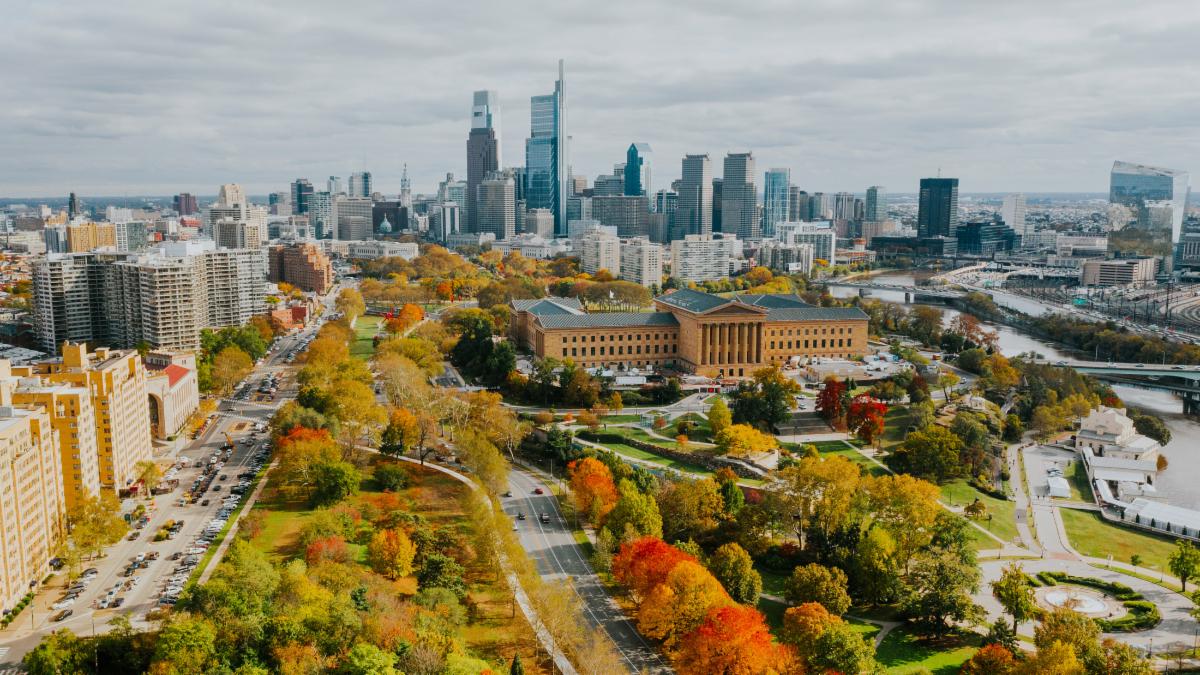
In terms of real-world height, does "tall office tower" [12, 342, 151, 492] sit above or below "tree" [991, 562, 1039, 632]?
above

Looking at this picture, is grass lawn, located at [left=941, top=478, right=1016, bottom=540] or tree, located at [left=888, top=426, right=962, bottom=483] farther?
tree, located at [left=888, top=426, right=962, bottom=483]

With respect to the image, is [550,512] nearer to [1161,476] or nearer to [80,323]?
[1161,476]

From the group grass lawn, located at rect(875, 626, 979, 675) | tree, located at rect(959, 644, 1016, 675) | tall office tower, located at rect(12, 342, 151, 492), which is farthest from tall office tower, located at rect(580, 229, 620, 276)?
tree, located at rect(959, 644, 1016, 675)

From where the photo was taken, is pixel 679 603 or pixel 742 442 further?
pixel 742 442

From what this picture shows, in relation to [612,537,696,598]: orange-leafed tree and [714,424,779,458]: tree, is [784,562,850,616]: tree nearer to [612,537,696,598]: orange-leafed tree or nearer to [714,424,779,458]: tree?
[612,537,696,598]: orange-leafed tree

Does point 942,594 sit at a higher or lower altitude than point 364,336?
lower

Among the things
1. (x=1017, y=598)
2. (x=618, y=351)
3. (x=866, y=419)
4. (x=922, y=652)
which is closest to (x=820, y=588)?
(x=922, y=652)

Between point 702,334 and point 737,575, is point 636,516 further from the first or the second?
point 702,334
